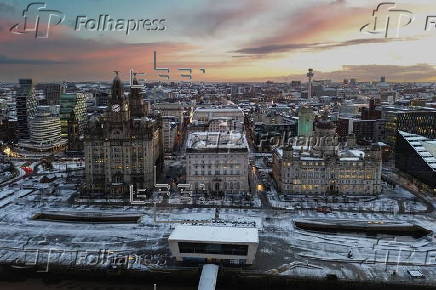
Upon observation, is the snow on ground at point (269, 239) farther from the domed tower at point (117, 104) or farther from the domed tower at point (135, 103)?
the domed tower at point (135, 103)

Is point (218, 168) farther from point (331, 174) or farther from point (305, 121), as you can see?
point (305, 121)

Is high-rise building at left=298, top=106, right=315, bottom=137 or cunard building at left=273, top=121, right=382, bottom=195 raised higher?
high-rise building at left=298, top=106, right=315, bottom=137

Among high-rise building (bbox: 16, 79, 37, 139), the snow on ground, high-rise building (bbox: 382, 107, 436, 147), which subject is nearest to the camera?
the snow on ground

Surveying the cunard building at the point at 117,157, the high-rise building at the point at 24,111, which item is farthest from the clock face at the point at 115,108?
the high-rise building at the point at 24,111

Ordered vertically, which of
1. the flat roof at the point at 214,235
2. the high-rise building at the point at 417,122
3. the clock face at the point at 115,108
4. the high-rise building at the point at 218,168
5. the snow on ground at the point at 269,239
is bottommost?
the snow on ground at the point at 269,239

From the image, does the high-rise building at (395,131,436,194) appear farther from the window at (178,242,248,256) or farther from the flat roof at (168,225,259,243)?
the window at (178,242,248,256)

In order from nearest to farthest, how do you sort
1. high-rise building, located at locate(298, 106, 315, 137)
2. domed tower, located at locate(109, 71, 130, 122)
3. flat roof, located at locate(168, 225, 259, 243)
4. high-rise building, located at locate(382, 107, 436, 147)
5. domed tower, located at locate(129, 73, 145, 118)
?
1. flat roof, located at locate(168, 225, 259, 243)
2. domed tower, located at locate(109, 71, 130, 122)
3. domed tower, located at locate(129, 73, 145, 118)
4. high-rise building, located at locate(382, 107, 436, 147)
5. high-rise building, located at locate(298, 106, 315, 137)

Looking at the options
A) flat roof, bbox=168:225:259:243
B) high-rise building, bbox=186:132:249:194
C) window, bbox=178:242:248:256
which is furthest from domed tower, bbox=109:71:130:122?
window, bbox=178:242:248:256

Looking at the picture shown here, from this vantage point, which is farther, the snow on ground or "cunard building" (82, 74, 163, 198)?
"cunard building" (82, 74, 163, 198)
